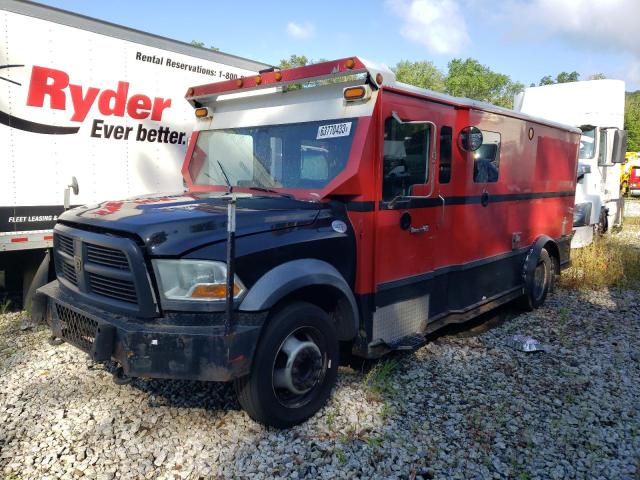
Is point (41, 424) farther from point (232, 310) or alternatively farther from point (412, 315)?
point (412, 315)

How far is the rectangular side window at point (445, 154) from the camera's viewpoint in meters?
4.76

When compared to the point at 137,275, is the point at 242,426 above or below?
below

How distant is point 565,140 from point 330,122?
15.2ft

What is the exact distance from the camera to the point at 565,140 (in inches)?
285

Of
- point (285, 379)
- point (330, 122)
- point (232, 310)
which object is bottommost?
point (285, 379)

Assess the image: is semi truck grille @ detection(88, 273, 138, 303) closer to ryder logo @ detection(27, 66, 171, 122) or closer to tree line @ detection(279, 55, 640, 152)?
ryder logo @ detection(27, 66, 171, 122)

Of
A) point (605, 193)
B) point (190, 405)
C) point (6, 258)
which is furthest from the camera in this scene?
point (605, 193)

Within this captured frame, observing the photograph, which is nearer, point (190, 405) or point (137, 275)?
point (137, 275)

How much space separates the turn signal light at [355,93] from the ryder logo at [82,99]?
11.2 ft

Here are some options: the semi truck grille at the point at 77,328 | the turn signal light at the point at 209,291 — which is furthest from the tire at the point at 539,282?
the semi truck grille at the point at 77,328

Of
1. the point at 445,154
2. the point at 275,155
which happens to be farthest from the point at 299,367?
the point at 445,154

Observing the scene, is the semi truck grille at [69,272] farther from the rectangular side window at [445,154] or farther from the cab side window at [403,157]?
the rectangular side window at [445,154]

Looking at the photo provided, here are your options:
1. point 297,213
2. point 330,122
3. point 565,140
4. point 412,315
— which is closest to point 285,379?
point 297,213

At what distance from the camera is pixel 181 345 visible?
3.08m
